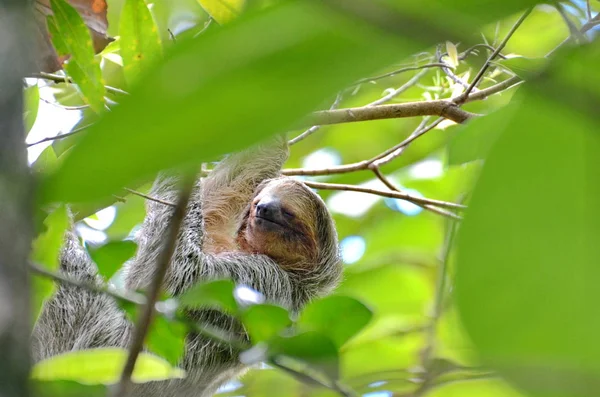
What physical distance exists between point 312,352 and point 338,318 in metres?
0.17

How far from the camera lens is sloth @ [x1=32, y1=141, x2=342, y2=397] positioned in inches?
142

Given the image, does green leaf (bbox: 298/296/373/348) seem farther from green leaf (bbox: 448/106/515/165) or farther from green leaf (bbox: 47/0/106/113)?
green leaf (bbox: 47/0/106/113)

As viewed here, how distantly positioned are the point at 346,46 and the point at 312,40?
0.02m

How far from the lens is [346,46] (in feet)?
1.26

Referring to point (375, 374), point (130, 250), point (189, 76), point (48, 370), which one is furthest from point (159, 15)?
point (189, 76)

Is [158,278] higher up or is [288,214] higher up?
[288,214]

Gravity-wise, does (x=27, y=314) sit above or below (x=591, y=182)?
below

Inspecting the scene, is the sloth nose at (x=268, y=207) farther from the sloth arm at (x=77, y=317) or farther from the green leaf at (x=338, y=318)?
the green leaf at (x=338, y=318)

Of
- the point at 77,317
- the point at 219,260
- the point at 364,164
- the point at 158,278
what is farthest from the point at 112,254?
the point at 219,260

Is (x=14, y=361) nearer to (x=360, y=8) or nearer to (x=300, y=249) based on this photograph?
(x=360, y=8)

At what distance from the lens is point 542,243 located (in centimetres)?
39

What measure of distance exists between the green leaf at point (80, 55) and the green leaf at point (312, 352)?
91cm

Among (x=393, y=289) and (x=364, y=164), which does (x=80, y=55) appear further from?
(x=364, y=164)

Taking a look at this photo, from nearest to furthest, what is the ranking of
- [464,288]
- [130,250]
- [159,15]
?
[464,288]
[130,250]
[159,15]
